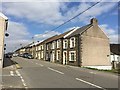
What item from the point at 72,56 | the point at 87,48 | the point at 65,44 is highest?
the point at 65,44

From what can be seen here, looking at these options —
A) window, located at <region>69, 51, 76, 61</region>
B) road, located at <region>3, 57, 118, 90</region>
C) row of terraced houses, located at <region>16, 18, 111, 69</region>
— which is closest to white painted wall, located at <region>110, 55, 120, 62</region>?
row of terraced houses, located at <region>16, 18, 111, 69</region>

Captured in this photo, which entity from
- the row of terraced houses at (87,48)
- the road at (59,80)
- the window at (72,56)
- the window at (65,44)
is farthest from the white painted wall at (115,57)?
the road at (59,80)

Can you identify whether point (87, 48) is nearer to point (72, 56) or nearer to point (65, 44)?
point (72, 56)

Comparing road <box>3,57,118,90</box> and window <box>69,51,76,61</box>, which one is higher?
window <box>69,51,76,61</box>

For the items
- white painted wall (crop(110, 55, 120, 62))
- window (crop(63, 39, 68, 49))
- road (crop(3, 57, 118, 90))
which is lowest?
road (crop(3, 57, 118, 90))

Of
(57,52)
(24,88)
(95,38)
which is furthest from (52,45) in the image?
(24,88)

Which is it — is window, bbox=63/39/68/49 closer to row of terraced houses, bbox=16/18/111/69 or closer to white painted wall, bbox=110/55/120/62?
row of terraced houses, bbox=16/18/111/69

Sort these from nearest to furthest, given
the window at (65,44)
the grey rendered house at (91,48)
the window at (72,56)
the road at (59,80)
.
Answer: the road at (59,80) < the grey rendered house at (91,48) < the window at (72,56) < the window at (65,44)

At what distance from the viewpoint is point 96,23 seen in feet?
121

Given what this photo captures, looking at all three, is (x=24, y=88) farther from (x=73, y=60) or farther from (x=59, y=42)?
(x=59, y=42)

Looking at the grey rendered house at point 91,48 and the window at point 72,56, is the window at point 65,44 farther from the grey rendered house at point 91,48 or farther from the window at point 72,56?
the window at point 72,56

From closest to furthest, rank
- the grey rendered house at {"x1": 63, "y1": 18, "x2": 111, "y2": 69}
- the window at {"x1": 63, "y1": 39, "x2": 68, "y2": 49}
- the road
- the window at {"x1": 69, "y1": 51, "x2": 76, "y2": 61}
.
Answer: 1. the road
2. the grey rendered house at {"x1": 63, "y1": 18, "x2": 111, "y2": 69}
3. the window at {"x1": 69, "y1": 51, "x2": 76, "y2": 61}
4. the window at {"x1": 63, "y1": 39, "x2": 68, "y2": 49}

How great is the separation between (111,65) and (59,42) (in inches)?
468

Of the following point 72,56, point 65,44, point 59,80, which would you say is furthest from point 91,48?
point 59,80
